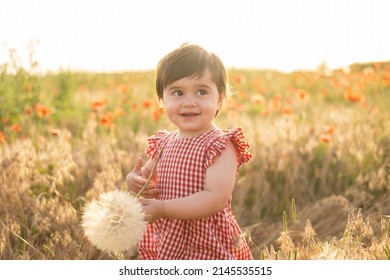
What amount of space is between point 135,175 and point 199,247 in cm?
39

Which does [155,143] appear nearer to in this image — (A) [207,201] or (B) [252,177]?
(A) [207,201]

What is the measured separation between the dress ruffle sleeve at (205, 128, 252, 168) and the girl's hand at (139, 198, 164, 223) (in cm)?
26

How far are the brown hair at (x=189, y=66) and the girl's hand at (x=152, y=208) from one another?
0.50 metres

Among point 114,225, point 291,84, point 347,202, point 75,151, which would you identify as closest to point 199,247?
point 114,225

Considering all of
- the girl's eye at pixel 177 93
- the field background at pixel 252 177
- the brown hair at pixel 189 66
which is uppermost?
the brown hair at pixel 189 66

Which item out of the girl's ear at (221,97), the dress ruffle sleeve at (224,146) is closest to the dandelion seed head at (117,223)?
the dress ruffle sleeve at (224,146)

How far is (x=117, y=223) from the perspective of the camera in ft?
5.97

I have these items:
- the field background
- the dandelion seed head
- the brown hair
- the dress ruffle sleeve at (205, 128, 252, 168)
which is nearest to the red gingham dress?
the dress ruffle sleeve at (205, 128, 252, 168)

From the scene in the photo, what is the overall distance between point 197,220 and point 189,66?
0.61 meters

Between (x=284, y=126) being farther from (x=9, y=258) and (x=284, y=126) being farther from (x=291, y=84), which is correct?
(x=291, y=84)

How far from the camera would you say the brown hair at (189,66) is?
2.22m

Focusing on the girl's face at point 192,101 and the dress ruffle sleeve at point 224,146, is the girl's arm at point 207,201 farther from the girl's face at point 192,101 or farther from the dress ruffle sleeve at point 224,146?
the girl's face at point 192,101

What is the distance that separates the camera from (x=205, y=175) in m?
2.23

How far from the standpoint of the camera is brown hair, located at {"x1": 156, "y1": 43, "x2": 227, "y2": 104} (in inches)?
87.3
